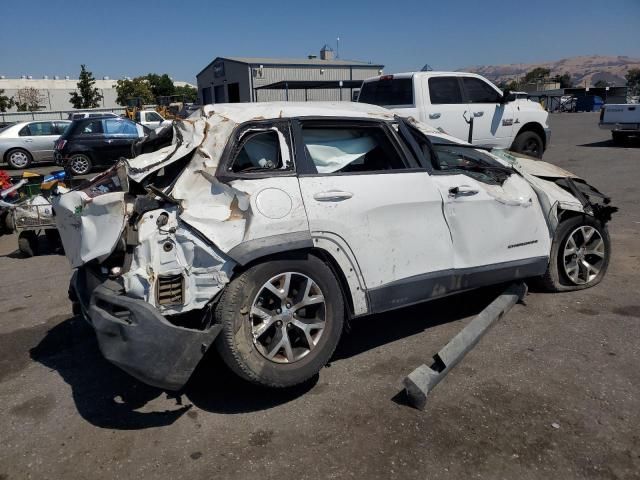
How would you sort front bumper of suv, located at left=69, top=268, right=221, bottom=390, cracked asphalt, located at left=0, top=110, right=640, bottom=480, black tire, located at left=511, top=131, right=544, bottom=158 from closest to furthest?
cracked asphalt, located at left=0, top=110, right=640, bottom=480 → front bumper of suv, located at left=69, top=268, right=221, bottom=390 → black tire, located at left=511, top=131, right=544, bottom=158

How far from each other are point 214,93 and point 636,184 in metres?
40.7

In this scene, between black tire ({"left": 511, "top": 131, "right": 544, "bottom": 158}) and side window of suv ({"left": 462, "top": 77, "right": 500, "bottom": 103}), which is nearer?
side window of suv ({"left": 462, "top": 77, "right": 500, "bottom": 103})

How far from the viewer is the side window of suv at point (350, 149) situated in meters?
3.83

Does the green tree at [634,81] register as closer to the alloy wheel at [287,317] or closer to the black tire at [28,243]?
the black tire at [28,243]

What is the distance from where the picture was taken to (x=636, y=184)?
10594mm

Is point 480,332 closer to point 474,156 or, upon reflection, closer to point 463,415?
point 463,415

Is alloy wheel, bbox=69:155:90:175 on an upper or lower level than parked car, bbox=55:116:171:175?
lower

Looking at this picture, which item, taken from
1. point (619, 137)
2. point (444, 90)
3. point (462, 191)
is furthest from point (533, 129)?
point (462, 191)

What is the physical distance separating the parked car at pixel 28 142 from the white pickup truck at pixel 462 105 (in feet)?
40.9

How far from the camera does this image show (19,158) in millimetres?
18094

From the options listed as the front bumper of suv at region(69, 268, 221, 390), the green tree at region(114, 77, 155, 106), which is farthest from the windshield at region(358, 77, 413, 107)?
the green tree at region(114, 77, 155, 106)

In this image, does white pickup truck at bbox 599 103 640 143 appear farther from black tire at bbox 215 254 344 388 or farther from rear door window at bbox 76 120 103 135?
black tire at bbox 215 254 344 388

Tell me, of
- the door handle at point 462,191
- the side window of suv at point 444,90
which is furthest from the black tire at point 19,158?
the door handle at point 462,191

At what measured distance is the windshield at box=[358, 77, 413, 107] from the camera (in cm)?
1034
